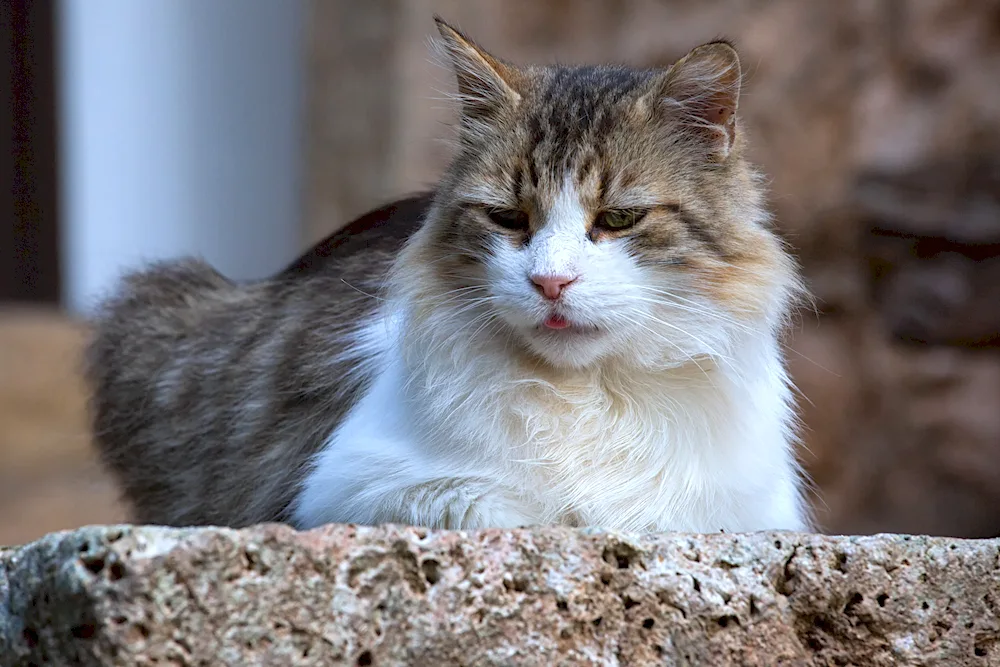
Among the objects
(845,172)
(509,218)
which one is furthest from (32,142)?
(509,218)

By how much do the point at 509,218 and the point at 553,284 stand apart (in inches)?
8.5

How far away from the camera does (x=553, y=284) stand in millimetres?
1750

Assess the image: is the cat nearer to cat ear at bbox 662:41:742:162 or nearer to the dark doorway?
cat ear at bbox 662:41:742:162

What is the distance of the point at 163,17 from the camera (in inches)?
210

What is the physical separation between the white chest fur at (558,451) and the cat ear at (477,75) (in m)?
0.44

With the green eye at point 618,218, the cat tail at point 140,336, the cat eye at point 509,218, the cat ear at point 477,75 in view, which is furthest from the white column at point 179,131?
the green eye at point 618,218

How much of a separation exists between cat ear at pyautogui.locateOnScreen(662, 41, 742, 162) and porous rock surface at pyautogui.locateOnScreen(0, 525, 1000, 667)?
0.70 m

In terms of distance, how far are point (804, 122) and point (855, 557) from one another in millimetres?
3292

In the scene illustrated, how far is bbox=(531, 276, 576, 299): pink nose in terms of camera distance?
1.75 m

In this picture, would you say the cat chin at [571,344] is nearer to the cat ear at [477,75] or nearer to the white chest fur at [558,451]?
the white chest fur at [558,451]

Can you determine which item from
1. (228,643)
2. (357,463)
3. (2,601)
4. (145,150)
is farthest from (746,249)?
(145,150)

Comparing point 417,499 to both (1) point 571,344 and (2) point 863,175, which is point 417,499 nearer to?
(1) point 571,344

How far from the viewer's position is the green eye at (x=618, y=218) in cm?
187

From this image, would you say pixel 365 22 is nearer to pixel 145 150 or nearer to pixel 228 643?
pixel 145 150
